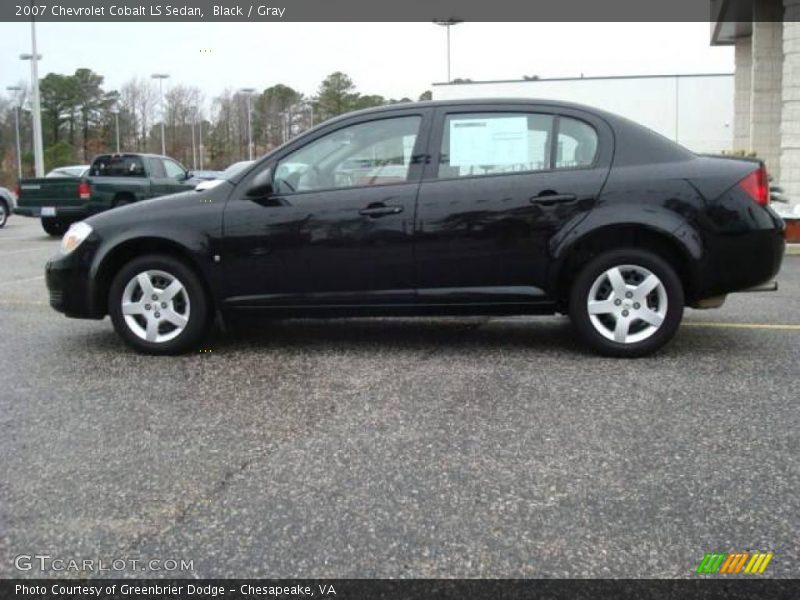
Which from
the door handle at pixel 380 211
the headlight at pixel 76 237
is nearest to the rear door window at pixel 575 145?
the door handle at pixel 380 211

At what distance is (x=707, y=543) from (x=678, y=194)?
2806mm

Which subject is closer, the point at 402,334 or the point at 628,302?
the point at 628,302

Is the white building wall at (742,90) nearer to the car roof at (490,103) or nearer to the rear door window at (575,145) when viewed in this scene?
the car roof at (490,103)

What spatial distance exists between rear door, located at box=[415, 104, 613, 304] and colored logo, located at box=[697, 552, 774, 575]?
268 centimetres

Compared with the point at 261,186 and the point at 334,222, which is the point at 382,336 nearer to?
the point at 334,222

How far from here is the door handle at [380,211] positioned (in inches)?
206

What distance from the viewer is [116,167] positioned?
16.6 meters

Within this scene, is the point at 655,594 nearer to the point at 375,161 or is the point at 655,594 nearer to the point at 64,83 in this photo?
the point at 375,161

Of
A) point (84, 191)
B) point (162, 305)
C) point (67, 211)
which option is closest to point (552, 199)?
point (162, 305)

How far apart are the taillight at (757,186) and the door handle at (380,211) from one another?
85.1 inches

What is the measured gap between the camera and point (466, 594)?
8.21 feet

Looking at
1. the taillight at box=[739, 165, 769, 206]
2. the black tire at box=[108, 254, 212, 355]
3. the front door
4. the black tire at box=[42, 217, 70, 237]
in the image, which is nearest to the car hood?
the front door

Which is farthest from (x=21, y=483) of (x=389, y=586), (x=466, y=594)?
(x=466, y=594)

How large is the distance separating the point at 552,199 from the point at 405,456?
2.24 metres
